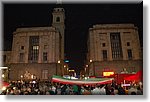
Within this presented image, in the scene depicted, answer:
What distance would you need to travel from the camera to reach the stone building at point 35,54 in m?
5.66

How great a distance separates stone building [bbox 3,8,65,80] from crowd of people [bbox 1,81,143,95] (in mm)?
364

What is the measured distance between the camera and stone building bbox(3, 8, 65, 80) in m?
5.66

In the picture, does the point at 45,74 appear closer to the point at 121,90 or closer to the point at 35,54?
the point at 35,54

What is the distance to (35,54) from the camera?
6.24 metres

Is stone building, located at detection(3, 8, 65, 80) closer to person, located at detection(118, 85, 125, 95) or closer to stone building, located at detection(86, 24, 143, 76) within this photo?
stone building, located at detection(86, 24, 143, 76)

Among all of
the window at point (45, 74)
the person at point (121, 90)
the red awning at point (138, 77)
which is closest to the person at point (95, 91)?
the person at point (121, 90)

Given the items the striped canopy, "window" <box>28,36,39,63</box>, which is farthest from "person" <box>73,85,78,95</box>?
"window" <box>28,36,39,63</box>

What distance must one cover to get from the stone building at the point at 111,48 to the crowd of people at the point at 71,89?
57 centimetres

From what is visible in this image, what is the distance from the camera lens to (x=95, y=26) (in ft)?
20.0

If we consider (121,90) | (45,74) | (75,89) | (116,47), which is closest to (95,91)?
(75,89)

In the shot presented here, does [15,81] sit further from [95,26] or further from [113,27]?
[113,27]

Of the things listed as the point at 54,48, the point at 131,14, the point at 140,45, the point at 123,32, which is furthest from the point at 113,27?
the point at 54,48

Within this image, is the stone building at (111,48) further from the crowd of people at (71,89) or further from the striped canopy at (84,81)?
the crowd of people at (71,89)

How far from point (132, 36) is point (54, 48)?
2.10 metres
